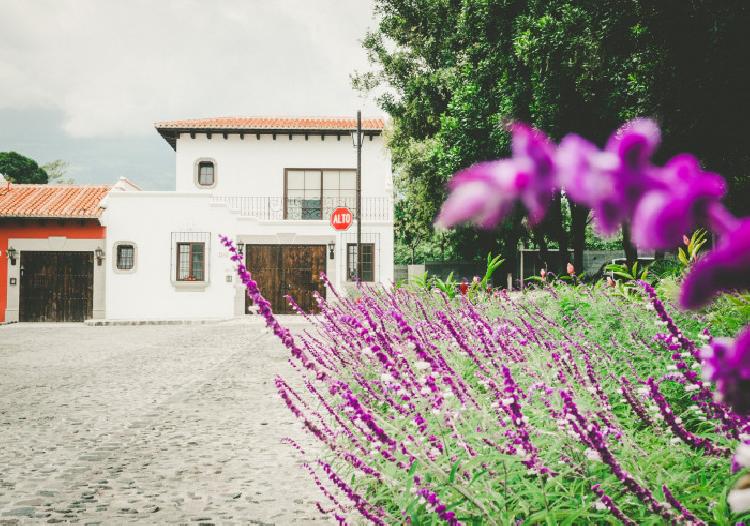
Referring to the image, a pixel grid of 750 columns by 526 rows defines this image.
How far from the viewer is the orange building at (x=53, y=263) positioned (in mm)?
19953

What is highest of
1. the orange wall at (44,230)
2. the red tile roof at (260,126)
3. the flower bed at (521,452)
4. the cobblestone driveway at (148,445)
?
the red tile roof at (260,126)

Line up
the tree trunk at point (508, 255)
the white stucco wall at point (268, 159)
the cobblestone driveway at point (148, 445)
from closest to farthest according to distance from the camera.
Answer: the cobblestone driveway at point (148, 445) → the tree trunk at point (508, 255) → the white stucco wall at point (268, 159)

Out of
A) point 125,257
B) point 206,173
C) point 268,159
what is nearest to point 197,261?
point 125,257

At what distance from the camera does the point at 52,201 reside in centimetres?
2125

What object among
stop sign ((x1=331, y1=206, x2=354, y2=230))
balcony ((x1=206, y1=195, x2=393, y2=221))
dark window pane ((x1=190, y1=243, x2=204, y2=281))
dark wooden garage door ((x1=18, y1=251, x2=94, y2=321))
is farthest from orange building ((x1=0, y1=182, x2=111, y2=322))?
stop sign ((x1=331, y1=206, x2=354, y2=230))

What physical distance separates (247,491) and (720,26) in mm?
8225

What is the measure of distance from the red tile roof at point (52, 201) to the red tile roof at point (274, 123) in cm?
425

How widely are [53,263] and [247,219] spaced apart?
739 cm

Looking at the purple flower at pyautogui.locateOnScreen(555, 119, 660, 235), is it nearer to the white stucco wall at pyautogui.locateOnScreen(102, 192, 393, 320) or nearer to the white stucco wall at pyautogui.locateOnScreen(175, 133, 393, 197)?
the white stucco wall at pyautogui.locateOnScreen(102, 192, 393, 320)

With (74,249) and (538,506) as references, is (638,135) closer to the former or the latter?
(538,506)

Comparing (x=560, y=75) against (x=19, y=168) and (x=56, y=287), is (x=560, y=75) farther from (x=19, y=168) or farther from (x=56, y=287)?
(x=19, y=168)

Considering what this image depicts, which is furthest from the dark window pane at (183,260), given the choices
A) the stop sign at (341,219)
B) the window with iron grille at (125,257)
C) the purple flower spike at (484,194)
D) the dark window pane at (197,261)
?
the purple flower spike at (484,194)

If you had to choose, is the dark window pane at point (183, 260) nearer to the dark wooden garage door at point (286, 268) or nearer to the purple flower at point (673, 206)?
the dark wooden garage door at point (286, 268)

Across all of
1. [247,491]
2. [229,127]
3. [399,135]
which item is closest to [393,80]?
[399,135]
